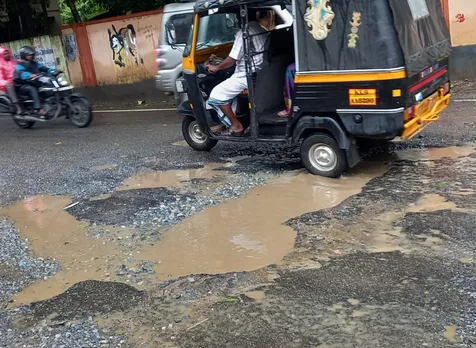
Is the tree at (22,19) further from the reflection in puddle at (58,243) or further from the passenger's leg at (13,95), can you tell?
the reflection in puddle at (58,243)

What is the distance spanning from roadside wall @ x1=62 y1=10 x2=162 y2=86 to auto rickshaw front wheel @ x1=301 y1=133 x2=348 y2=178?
33.7ft

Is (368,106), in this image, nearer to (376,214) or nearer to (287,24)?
(376,214)

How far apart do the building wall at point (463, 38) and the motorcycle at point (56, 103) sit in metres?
7.95

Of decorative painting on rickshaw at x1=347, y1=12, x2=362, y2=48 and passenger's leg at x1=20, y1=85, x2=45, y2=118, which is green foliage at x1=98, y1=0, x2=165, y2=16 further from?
decorative painting on rickshaw at x1=347, y1=12, x2=362, y2=48

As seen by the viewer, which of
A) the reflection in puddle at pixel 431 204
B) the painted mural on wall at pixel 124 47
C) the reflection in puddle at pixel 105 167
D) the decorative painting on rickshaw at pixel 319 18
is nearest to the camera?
the reflection in puddle at pixel 431 204

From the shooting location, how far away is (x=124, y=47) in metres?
16.5

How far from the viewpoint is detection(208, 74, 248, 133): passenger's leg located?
6906mm

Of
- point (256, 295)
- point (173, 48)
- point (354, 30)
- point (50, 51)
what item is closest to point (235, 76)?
point (354, 30)

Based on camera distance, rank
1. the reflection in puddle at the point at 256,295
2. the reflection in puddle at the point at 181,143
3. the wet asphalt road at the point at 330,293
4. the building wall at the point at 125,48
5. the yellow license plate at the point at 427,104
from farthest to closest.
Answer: the building wall at the point at 125,48 → the reflection in puddle at the point at 181,143 → the yellow license plate at the point at 427,104 → the reflection in puddle at the point at 256,295 → the wet asphalt road at the point at 330,293

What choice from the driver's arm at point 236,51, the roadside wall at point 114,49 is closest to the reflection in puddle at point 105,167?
the driver's arm at point 236,51

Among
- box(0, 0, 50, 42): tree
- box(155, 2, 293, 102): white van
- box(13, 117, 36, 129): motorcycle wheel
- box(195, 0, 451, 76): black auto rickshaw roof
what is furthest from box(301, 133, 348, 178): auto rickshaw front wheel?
box(0, 0, 50, 42): tree

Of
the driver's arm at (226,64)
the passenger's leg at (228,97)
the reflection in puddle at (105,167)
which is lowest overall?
the reflection in puddle at (105,167)

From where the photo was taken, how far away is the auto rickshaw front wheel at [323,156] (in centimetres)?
633

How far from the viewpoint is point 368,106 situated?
5816 millimetres
